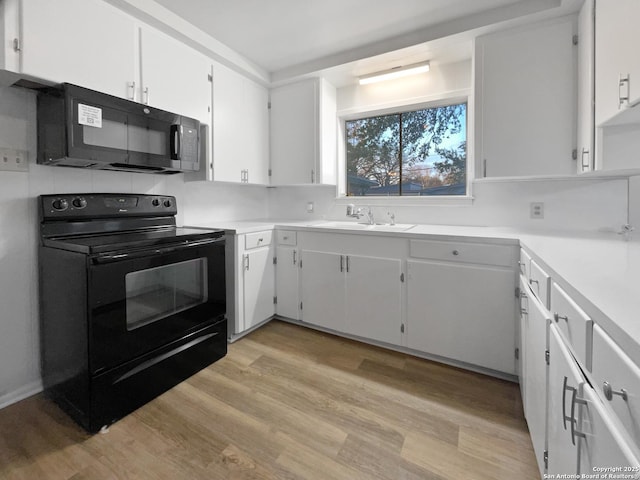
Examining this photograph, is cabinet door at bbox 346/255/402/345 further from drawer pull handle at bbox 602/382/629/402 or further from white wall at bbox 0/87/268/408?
white wall at bbox 0/87/268/408

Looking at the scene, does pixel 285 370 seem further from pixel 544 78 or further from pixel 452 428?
pixel 544 78

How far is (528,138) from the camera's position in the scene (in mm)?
1901

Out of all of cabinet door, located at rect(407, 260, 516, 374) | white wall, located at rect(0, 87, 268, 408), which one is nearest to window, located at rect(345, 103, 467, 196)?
cabinet door, located at rect(407, 260, 516, 374)

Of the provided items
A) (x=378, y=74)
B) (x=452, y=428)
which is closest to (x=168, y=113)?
(x=378, y=74)

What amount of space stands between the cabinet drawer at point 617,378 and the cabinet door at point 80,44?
2.27 metres

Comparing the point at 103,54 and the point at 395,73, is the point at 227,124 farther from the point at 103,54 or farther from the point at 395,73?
the point at 395,73

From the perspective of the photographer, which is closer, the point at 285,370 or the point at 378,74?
the point at 285,370

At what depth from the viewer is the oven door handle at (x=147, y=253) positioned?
144 centimetres

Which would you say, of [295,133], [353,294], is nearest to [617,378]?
[353,294]

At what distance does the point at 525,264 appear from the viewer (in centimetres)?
153

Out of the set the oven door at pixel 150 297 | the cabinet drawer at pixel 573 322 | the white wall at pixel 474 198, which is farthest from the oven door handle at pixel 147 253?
the cabinet drawer at pixel 573 322

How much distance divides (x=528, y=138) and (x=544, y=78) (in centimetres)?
35

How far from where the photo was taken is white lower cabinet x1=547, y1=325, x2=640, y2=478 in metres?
0.53

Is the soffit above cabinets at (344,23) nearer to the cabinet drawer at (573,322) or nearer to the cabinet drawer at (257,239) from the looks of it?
the cabinet drawer at (257,239)
